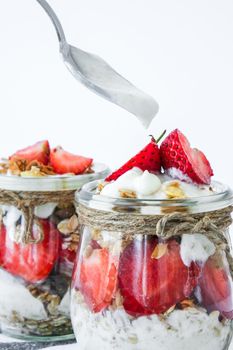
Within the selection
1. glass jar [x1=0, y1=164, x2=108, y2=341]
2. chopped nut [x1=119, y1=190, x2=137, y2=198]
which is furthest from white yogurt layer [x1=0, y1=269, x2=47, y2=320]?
chopped nut [x1=119, y1=190, x2=137, y2=198]

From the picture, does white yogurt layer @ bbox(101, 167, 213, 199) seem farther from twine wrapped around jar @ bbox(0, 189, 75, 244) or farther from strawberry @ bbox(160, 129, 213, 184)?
twine wrapped around jar @ bbox(0, 189, 75, 244)

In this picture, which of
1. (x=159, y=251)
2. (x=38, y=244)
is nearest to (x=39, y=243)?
(x=38, y=244)

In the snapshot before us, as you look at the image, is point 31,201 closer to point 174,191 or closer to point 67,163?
point 67,163

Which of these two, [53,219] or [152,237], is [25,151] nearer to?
[53,219]

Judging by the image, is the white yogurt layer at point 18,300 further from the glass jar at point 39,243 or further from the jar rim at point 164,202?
the jar rim at point 164,202

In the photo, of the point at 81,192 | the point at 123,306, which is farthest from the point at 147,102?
the point at 123,306

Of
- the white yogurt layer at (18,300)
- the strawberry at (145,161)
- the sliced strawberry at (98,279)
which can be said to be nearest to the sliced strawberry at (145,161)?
the strawberry at (145,161)
